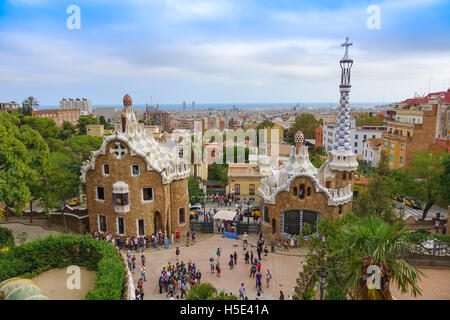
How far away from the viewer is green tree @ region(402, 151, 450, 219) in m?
36.5

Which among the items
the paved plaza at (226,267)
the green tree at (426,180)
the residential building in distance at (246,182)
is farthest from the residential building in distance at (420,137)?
the paved plaza at (226,267)

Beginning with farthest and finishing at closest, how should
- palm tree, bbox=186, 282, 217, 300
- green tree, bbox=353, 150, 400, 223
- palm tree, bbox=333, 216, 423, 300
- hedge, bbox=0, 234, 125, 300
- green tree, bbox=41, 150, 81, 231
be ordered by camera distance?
green tree, bbox=41, 150, 81, 231 < green tree, bbox=353, 150, 400, 223 < hedge, bbox=0, 234, 125, 300 < palm tree, bbox=186, 282, 217, 300 < palm tree, bbox=333, 216, 423, 300

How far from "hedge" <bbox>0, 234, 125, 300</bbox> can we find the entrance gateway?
49.1 ft

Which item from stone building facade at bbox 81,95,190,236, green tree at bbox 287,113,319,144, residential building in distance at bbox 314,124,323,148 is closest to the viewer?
stone building facade at bbox 81,95,190,236

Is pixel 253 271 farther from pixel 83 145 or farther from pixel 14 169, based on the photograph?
pixel 83 145

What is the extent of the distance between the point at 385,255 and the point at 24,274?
59.9 feet

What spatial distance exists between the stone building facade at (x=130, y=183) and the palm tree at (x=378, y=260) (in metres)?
19.0

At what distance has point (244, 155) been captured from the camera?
2383 inches

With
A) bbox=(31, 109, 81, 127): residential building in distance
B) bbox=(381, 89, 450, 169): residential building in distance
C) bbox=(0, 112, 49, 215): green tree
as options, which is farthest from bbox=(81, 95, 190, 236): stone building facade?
bbox=(31, 109, 81, 127): residential building in distance

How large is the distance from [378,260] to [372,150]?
6028cm

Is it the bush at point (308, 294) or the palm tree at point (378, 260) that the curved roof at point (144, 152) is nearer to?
the bush at point (308, 294)

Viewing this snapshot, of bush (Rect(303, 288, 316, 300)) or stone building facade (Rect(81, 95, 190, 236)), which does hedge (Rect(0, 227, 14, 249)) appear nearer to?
stone building facade (Rect(81, 95, 190, 236))

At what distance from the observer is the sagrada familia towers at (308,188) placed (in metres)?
29.0
